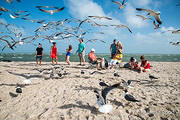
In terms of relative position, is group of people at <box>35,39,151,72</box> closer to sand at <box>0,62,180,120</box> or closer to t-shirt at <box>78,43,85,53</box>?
t-shirt at <box>78,43,85,53</box>

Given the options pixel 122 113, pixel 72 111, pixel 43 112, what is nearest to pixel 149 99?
pixel 122 113

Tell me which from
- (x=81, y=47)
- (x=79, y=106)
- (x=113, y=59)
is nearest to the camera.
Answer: (x=79, y=106)

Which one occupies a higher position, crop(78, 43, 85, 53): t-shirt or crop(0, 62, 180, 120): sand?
crop(78, 43, 85, 53): t-shirt

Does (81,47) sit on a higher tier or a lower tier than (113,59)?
higher

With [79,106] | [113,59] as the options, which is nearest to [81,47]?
[113,59]

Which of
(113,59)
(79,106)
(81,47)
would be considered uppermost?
(81,47)

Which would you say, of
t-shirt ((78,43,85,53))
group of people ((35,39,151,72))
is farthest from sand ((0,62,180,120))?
t-shirt ((78,43,85,53))

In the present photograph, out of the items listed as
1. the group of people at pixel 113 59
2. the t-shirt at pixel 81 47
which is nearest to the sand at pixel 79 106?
the group of people at pixel 113 59

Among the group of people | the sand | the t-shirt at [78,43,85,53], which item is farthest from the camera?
the t-shirt at [78,43,85,53]

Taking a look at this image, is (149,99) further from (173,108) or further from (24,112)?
(24,112)

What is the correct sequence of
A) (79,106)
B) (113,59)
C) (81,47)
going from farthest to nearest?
1. (81,47)
2. (113,59)
3. (79,106)

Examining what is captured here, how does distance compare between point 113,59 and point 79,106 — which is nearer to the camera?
point 79,106

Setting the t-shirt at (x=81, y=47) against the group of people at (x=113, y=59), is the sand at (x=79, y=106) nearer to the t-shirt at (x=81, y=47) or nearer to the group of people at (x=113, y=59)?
the group of people at (x=113, y=59)

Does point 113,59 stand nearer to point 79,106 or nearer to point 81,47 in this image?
point 81,47
